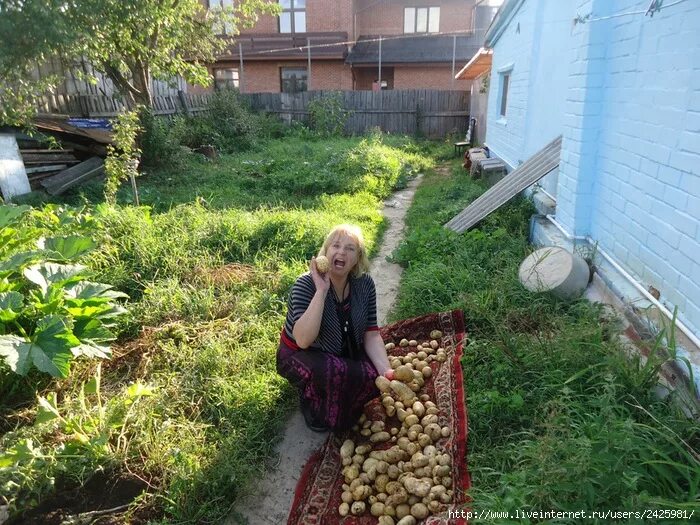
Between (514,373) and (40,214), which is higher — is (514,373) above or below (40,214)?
below

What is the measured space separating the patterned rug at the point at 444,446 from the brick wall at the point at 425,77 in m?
19.2

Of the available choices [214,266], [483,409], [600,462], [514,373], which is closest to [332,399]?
[483,409]

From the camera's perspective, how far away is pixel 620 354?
8.39ft

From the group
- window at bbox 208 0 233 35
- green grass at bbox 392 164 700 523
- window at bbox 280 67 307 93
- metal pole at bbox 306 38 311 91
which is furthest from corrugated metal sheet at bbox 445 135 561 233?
window at bbox 280 67 307 93

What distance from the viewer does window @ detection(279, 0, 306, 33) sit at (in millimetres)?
20219

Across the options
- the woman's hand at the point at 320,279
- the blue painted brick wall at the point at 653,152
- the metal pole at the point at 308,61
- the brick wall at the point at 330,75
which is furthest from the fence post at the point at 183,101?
the woman's hand at the point at 320,279

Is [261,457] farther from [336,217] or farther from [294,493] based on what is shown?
[336,217]

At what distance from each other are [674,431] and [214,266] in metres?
4.05

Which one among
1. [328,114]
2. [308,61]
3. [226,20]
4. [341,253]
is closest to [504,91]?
[226,20]

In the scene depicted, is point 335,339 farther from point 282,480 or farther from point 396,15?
point 396,15

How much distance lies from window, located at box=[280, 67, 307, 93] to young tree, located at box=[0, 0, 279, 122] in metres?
9.49

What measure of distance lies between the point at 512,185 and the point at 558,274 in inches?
87.4

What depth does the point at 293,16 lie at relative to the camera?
20297 millimetres

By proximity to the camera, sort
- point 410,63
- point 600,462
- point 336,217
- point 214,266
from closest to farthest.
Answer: point 600,462
point 214,266
point 336,217
point 410,63
